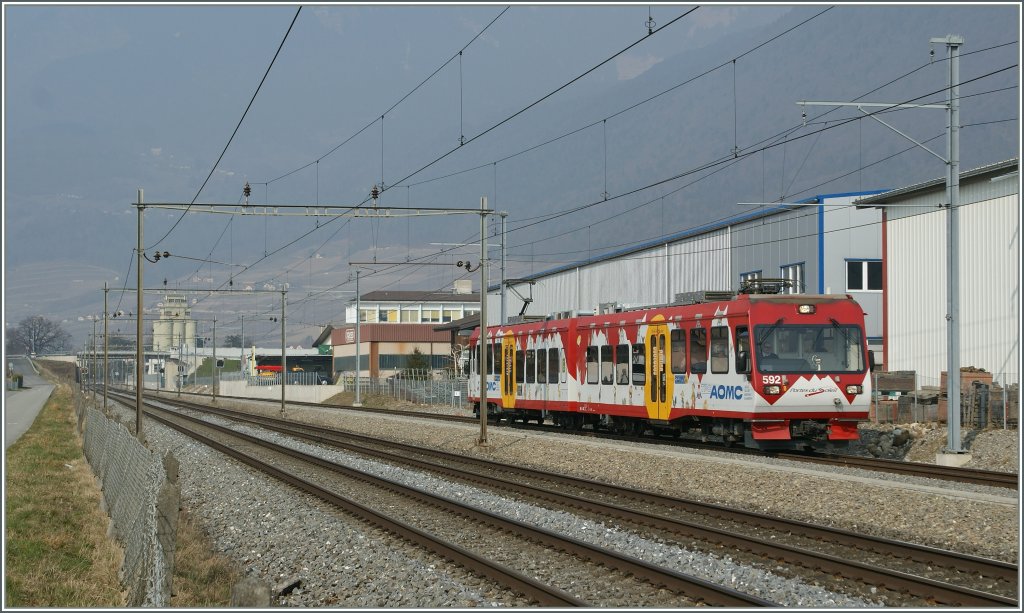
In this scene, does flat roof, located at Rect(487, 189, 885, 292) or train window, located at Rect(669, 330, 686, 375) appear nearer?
train window, located at Rect(669, 330, 686, 375)

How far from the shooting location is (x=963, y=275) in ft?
120

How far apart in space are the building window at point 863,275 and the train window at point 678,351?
26.2 m

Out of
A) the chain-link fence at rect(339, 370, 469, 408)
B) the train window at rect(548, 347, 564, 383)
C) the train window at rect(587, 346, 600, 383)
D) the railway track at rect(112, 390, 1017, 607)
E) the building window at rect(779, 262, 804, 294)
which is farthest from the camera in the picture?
the chain-link fence at rect(339, 370, 469, 408)

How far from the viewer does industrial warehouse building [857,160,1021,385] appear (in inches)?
1377

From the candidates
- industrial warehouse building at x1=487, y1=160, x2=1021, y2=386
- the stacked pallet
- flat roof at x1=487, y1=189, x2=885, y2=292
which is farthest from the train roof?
flat roof at x1=487, y1=189, x2=885, y2=292

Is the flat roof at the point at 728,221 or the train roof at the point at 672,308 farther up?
the flat roof at the point at 728,221

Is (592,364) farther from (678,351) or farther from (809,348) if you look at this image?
(809,348)

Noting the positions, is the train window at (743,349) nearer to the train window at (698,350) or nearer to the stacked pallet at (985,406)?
the train window at (698,350)

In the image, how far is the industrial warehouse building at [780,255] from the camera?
164 feet

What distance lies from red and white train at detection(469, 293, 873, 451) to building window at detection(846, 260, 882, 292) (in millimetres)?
22914

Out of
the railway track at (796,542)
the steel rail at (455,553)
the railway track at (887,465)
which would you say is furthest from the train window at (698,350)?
the steel rail at (455,553)

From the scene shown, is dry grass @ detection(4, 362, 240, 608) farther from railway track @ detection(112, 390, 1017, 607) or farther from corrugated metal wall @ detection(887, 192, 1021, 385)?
corrugated metal wall @ detection(887, 192, 1021, 385)

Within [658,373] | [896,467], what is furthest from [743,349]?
[896,467]

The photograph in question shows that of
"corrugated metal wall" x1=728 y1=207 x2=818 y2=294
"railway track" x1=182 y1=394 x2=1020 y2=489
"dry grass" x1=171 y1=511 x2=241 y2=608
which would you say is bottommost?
"dry grass" x1=171 y1=511 x2=241 y2=608
